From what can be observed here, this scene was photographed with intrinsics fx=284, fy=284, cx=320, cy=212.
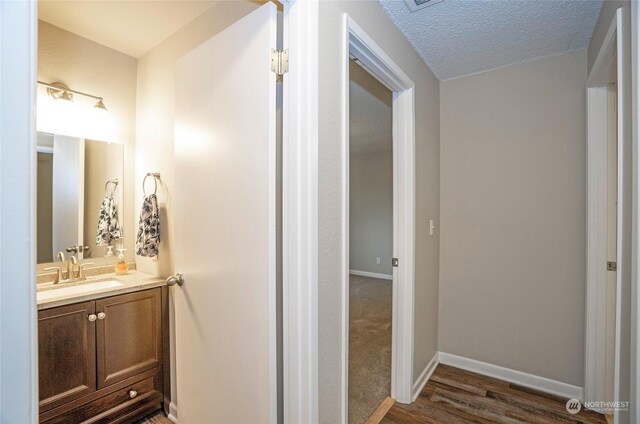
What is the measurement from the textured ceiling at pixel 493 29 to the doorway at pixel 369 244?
546mm

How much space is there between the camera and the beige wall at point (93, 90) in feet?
6.06

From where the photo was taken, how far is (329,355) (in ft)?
3.81

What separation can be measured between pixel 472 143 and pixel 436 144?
0.94 ft

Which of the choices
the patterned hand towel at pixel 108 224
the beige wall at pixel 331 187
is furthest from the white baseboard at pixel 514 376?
the patterned hand towel at pixel 108 224

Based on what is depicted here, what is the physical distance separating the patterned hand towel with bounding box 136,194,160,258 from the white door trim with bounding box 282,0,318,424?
1.26 m

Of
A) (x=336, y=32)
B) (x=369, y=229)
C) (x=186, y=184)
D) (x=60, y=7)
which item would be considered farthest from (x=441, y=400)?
(x=369, y=229)

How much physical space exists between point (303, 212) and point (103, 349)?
153cm

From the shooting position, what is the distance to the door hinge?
1082 millimetres

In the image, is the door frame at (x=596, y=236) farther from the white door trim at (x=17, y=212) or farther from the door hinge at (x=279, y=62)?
the white door trim at (x=17, y=212)

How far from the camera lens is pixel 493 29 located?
5.89ft

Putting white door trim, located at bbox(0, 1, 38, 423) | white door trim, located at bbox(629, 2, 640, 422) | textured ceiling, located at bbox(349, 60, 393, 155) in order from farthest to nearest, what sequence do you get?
1. textured ceiling, located at bbox(349, 60, 393, 155)
2. white door trim, located at bbox(629, 2, 640, 422)
3. white door trim, located at bbox(0, 1, 38, 423)

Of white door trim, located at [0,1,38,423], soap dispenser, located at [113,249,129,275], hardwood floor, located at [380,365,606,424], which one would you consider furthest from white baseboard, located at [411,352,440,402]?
soap dispenser, located at [113,249,129,275]

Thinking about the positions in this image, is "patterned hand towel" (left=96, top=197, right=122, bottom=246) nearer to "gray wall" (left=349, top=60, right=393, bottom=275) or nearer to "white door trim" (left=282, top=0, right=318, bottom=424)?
"white door trim" (left=282, top=0, right=318, bottom=424)

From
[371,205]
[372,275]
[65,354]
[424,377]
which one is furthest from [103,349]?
[371,205]
